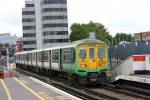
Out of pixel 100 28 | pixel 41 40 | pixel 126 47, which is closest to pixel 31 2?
pixel 41 40

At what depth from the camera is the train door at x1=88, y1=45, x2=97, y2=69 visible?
28.5 metres

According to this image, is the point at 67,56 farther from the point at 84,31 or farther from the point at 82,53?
the point at 84,31

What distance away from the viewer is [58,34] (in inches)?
6038

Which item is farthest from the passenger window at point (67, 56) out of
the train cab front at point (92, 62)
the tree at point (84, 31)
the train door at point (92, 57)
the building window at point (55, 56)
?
the tree at point (84, 31)

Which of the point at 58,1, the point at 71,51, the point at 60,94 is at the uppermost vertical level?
the point at 58,1

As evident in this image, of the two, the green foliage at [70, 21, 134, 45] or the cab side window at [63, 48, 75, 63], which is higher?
the green foliage at [70, 21, 134, 45]

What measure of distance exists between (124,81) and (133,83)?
2050 mm

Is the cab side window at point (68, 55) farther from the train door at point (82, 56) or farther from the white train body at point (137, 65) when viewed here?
the white train body at point (137, 65)

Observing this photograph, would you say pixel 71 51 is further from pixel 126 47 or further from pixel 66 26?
pixel 66 26

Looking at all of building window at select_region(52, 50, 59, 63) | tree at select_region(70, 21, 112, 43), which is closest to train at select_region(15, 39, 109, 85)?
building window at select_region(52, 50, 59, 63)

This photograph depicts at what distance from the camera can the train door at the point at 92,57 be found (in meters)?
28.5

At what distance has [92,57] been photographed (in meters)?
28.7

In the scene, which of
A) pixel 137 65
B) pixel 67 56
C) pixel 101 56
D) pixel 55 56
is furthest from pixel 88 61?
pixel 55 56

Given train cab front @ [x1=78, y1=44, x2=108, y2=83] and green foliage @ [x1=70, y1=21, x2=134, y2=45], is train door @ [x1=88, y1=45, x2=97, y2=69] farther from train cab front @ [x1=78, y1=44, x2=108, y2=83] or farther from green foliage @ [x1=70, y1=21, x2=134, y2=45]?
green foliage @ [x1=70, y1=21, x2=134, y2=45]
